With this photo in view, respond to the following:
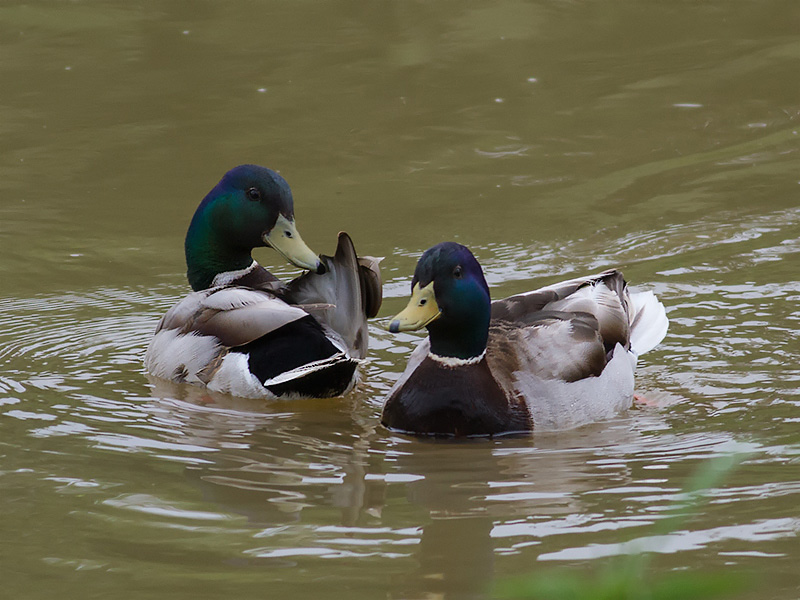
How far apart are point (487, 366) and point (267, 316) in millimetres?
1102

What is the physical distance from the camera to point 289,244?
6434 millimetres

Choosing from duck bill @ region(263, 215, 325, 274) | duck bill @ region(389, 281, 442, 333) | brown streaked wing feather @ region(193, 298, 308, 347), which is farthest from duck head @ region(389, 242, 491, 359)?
duck bill @ region(263, 215, 325, 274)

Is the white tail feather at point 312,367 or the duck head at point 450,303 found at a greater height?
the duck head at point 450,303

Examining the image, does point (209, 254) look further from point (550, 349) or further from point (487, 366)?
point (550, 349)

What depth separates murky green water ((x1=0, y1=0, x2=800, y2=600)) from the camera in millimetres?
3971

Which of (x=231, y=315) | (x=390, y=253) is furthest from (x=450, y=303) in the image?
(x=390, y=253)

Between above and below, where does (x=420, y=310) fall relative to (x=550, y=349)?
above

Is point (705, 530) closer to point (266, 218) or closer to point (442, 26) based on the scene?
point (266, 218)

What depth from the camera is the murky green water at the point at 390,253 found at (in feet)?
13.0

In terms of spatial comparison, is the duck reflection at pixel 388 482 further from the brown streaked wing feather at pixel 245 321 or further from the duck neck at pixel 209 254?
the duck neck at pixel 209 254

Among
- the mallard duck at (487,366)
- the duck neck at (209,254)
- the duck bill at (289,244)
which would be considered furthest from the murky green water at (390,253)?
the duck bill at (289,244)

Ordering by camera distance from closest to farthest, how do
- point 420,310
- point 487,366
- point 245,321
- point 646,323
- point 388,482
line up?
point 388,482, point 420,310, point 487,366, point 245,321, point 646,323

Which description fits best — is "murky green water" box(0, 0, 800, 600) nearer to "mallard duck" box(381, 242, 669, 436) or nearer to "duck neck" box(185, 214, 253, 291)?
"mallard duck" box(381, 242, 669, 436)

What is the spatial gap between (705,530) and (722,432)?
4.61 ft
